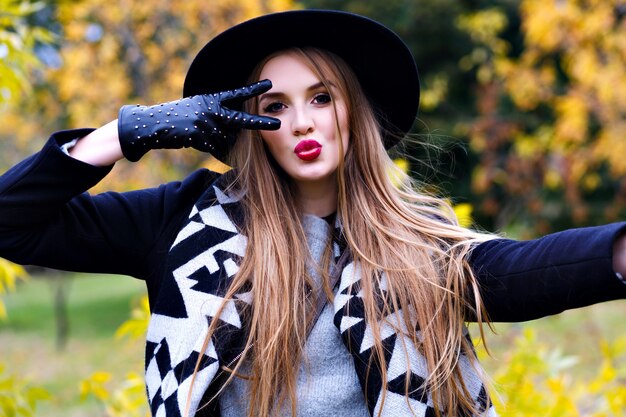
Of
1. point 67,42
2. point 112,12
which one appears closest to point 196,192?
point 112,12

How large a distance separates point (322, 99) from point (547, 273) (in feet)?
2.42

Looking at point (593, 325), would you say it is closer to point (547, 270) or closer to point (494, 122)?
point (494, 122)

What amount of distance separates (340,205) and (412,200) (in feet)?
0.69

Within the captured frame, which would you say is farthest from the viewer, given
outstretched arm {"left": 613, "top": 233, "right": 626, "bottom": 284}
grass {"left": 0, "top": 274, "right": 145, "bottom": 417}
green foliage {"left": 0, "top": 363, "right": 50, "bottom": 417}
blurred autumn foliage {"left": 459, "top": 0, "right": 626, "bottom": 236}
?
blurred autumn foliage {"left": 459, "top": 0, "right": 626, "bottom": 236}

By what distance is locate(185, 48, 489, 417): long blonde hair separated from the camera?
1.84 metres

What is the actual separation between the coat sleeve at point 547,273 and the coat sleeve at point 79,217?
751mm

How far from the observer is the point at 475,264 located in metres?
1.84

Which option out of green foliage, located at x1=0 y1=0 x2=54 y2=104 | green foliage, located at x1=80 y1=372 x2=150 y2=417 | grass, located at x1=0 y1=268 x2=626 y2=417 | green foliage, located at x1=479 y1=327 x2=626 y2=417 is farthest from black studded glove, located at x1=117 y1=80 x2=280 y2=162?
grass, located at x1=0 y1=268 x2=626 y2=417

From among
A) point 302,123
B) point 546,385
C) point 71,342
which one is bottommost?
point 71,342

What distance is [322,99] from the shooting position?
6.74 feet

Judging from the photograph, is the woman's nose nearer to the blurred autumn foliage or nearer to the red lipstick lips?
the red lipstick lips

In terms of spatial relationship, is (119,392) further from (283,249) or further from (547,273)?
(547,273)

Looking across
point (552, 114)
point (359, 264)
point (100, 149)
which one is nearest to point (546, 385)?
point (359, 264)

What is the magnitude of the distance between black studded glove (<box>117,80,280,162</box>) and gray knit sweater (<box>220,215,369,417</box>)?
19.8 inches
